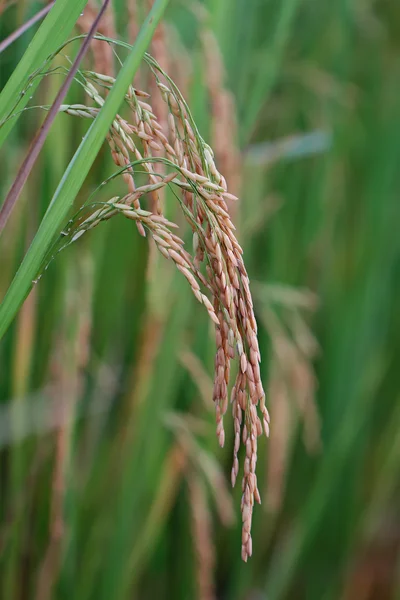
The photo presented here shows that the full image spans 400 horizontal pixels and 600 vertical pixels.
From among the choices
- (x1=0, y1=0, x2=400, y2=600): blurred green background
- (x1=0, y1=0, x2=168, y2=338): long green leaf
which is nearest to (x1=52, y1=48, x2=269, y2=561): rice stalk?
(x1=0, y1=0, x2=168, y2=338): long green leaf

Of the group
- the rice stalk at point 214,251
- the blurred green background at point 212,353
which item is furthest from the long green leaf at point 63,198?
the blurred green background at point 212,353

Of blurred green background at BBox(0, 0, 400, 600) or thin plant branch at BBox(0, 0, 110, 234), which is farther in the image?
blurred green background at BBox(0, 0, 400, 600)

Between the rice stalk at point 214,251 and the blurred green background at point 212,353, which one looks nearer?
the rice stalk at point 214,251

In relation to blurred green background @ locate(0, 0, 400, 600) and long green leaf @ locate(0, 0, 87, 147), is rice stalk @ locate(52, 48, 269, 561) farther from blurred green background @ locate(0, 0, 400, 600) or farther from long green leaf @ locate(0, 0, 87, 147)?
blurred green background @ locate(0, 0, 400, 600)

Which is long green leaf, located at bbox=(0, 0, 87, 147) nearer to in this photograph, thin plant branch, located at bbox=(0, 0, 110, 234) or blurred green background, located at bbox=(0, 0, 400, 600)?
→ thin plant branch, located at bbox=(0, 0, 110, 234)

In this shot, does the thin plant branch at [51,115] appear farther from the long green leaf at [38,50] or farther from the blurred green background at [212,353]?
the blurred green background at [212,353]

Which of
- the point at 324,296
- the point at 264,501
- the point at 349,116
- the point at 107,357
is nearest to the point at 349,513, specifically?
the point at 264,501

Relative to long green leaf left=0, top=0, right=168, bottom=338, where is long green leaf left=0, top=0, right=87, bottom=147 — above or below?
above

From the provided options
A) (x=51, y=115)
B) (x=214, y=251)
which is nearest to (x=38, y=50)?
(x=51, y=115)
